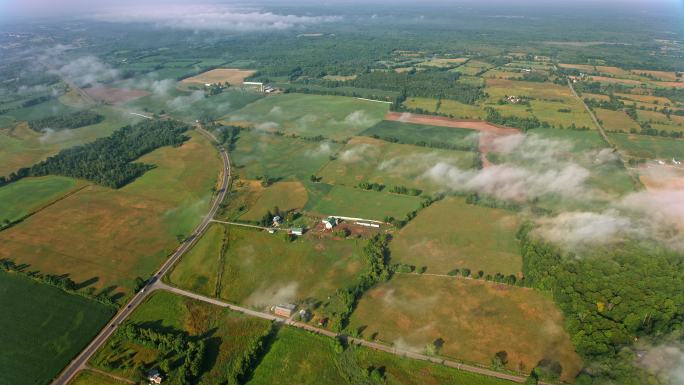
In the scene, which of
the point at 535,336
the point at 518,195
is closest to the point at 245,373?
the point at 535,336

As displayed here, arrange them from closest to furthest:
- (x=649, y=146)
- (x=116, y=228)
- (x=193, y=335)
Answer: (x=193, y=335) → (x=116, y=228) → (x=649, y=146)

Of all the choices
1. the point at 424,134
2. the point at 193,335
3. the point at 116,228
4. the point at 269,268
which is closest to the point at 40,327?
the point at 193,335

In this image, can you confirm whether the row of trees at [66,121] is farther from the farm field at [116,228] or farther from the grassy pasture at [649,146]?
the grassy pasture at [649,146]

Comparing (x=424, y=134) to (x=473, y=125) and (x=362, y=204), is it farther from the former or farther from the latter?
(x=362, y=204)

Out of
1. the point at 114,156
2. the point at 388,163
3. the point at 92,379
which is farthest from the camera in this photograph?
the point at 114,156

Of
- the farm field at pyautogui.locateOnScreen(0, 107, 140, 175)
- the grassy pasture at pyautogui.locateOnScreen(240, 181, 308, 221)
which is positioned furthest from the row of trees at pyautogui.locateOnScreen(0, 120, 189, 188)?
the grassy pasture at pyautogui.locateOnScreen(240, 181, 308, 221)

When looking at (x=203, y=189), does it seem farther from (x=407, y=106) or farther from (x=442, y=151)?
(x=407, y=106)
